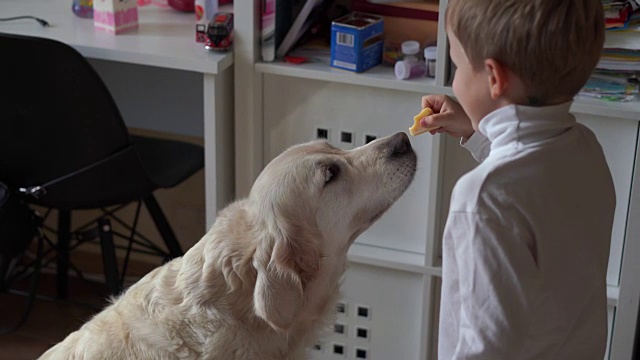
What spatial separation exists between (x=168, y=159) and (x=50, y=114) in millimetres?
345

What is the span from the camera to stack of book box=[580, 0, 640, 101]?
190cm

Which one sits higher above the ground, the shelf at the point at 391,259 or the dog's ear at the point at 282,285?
the dog's ear at the point at 282,285

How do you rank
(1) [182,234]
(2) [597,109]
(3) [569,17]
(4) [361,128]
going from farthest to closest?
1. (1) [182,234]
2. (4) [361,128]
3. (2) [597,109]
4. (3) [569,17]

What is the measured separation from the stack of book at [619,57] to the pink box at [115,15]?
102 centimetres

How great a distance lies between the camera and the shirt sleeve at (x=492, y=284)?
1.20 m

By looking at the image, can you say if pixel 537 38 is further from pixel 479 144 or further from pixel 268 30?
pixel 268 30

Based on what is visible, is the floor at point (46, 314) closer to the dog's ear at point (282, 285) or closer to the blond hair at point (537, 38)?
the dog's ear at point (282, 285)

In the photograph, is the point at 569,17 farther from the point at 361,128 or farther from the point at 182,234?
the point at 182,234

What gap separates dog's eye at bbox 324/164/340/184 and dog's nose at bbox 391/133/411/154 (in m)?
0.10

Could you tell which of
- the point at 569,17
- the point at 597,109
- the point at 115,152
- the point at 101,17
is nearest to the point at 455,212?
the point at 569,17

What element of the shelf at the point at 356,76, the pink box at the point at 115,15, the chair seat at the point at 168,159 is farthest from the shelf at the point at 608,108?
the pink box at the point at 115,15

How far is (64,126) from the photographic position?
83.7 inches

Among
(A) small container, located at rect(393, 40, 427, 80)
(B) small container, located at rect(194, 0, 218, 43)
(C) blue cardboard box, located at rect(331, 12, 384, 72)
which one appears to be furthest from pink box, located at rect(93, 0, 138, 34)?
(A) small container, located at rect(393, 40, 427, 80)

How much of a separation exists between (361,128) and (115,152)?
54cm
